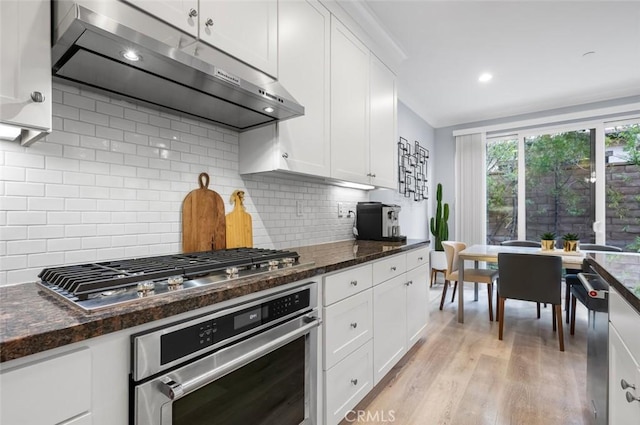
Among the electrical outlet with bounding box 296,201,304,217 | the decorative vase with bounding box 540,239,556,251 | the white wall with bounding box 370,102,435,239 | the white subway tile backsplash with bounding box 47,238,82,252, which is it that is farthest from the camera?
the white wall with bounding box 370,102,435,239

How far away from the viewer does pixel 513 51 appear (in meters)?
3.07

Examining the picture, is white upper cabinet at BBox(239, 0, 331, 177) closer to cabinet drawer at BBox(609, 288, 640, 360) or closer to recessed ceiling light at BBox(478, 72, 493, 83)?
cabinet drawer at BBox(609, 288, 640, 360)

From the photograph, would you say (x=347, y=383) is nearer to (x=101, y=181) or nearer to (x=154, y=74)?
(x=101, y=181)

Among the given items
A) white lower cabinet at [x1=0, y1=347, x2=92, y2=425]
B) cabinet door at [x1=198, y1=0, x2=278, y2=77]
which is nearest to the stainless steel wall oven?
white lower cabinet at [x1=0, y1=347, x2=92, y2=425]

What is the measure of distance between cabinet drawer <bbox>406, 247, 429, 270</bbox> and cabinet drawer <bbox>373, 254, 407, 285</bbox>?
9 centimetres

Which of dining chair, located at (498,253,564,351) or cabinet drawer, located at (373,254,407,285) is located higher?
cabinet drawer, located at (373,254,407,285)

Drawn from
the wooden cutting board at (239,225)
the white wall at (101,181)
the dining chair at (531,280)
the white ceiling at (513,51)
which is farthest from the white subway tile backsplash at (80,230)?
the dining chair at (531,280)

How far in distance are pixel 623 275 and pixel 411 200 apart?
321cm

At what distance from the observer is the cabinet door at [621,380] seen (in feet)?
3.03

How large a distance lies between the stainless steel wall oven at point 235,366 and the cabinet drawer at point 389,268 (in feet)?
2.15

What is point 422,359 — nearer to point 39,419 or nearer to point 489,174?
point 39,419

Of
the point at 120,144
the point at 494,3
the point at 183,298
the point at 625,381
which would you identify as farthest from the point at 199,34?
the point at 494,3

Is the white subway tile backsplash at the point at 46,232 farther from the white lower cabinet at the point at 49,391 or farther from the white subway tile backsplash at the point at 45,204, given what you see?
the white lower cabinet at the point at 49,391

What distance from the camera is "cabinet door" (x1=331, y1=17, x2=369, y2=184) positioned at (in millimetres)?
2146
